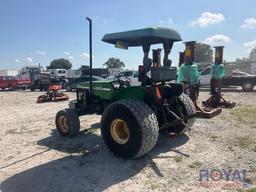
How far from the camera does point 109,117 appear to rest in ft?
18.4

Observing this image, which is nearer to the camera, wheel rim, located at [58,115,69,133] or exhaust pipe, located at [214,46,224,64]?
wheel rim, located at [58,115,69,133]

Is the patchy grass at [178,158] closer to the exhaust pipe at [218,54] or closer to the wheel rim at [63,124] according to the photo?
the wheel rim at [63,124]

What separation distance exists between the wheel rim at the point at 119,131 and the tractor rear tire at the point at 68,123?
6.23 feet

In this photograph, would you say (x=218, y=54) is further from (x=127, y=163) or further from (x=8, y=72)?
(x=8, y=72)

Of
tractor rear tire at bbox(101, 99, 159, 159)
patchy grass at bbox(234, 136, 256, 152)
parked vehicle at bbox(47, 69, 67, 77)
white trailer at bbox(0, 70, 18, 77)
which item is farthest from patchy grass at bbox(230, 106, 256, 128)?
white trailer at bbox(0, 70, 18, 77)

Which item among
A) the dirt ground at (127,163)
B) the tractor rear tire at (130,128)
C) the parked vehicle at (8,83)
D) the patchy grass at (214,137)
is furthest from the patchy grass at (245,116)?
the parked vehicle at (8,83)

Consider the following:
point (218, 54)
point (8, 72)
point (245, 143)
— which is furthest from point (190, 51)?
point (8, 72)

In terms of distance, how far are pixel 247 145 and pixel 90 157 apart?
3322 mm

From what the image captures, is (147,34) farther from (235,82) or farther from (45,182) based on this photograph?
(235,82)

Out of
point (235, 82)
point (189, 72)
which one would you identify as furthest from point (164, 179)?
point (235, 82)

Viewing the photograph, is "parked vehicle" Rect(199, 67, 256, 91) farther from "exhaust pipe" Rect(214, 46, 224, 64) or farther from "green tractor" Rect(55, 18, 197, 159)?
"green tractor" Rect(55, 18, 197, 159)

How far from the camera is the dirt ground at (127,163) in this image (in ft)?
14.8

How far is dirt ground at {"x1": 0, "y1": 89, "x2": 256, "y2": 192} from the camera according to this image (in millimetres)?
4520

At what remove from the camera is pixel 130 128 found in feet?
17.1
